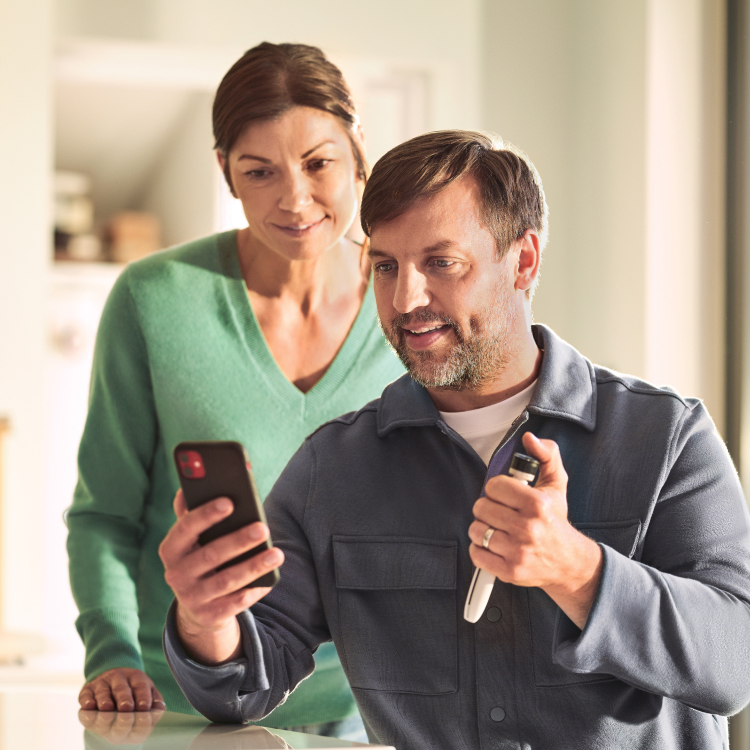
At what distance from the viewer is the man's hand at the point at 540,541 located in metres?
0.93

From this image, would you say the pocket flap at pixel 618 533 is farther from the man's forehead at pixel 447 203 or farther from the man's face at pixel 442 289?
the man's forehead at pixel 447 203

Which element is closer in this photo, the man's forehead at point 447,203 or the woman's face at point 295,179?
the man's forehead at point 447,203

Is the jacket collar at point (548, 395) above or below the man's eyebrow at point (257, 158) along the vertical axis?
below

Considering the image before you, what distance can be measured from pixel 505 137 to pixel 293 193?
2113mm

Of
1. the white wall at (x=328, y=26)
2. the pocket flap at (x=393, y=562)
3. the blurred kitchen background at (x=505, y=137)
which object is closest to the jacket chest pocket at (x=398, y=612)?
the pocket flap at (x=393, y=562)

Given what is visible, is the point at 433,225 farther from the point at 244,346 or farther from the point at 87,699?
the point at 87,699

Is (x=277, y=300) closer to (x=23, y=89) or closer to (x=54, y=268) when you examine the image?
(x=23, y=89)

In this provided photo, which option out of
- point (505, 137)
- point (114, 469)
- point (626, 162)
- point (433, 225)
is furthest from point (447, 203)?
point (505, 137)

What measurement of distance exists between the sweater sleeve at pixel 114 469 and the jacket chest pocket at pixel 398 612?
31 cm

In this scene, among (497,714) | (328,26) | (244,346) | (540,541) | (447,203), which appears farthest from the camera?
(328,26)

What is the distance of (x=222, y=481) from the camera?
3.12 feet

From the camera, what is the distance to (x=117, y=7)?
3.26 metres

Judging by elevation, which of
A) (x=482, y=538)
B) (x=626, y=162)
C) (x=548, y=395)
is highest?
(x=626, y=162)

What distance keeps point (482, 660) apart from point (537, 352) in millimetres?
391
